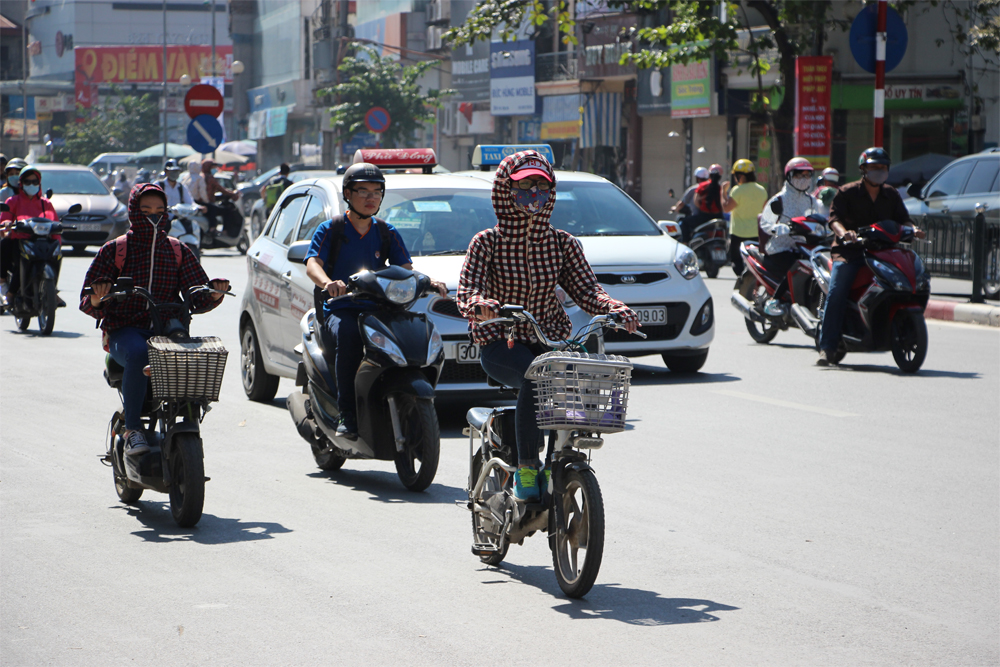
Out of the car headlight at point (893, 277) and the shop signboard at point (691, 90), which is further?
the shop signboard at point (691, 90)

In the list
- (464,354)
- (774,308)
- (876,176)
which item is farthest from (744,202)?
(464,354)

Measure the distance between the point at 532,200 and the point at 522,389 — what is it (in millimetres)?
734

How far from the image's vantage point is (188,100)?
22.5 metres

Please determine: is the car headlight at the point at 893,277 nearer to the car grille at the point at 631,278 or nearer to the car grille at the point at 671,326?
the car grille at the point at 671,326

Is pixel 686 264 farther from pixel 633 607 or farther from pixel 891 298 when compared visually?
pixel 633 607

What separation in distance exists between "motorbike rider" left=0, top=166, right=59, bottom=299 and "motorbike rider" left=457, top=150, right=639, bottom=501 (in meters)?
10.8

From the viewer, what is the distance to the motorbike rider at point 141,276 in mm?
6828

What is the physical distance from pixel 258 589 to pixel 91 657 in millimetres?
927

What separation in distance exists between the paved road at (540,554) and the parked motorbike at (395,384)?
22cm

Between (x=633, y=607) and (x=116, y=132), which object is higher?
(x=116, y=132)

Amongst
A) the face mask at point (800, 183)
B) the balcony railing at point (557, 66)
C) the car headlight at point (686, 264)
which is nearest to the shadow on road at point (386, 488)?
the car headlight at point (686, 264)

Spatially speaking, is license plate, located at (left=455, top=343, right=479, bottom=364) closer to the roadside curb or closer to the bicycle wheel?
the bicycle wheel

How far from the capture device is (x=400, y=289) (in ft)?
24.0

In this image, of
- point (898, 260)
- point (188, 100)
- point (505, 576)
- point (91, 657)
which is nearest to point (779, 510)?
point (505, 576)
